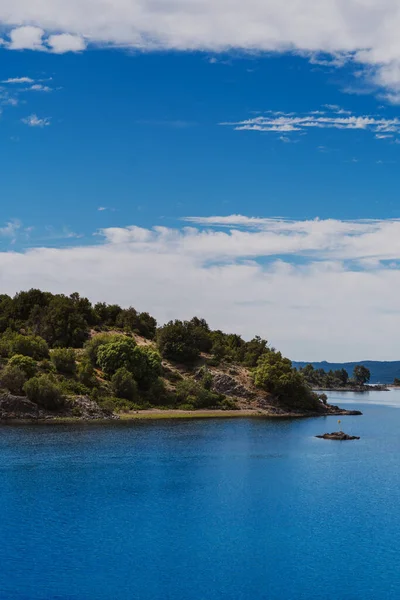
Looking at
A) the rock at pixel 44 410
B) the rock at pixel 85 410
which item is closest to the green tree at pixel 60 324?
the rock at pixel 85 410

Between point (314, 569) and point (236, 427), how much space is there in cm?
8920

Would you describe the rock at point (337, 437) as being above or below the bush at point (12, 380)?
below

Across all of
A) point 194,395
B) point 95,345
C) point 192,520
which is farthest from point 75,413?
point 192,520

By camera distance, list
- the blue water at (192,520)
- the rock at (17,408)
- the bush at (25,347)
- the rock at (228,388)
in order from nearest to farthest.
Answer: the blue water at (192,520)
the rock at (17,408)
the bush at (25,347)
the rock at (228,388)

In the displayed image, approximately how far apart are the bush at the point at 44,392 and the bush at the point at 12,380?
2.55 metres

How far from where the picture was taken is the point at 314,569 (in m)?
51.5

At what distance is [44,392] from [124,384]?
77.1 feet

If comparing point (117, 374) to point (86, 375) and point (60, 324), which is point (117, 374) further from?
point (60, 324)

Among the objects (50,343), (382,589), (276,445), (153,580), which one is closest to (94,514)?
(153,580)

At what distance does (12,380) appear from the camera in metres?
139

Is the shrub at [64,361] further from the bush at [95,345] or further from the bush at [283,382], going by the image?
the bush at [283,382]

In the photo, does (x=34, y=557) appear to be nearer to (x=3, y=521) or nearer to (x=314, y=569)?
(x=3, y=521)

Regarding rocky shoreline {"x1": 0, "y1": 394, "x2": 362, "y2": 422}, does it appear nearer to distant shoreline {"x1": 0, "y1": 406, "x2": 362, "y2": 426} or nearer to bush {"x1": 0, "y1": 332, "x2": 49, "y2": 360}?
distant shoreline {"x1": 0, "y1": 406, "x2": 362, "y2": 426}

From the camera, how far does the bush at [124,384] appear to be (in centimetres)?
15412
